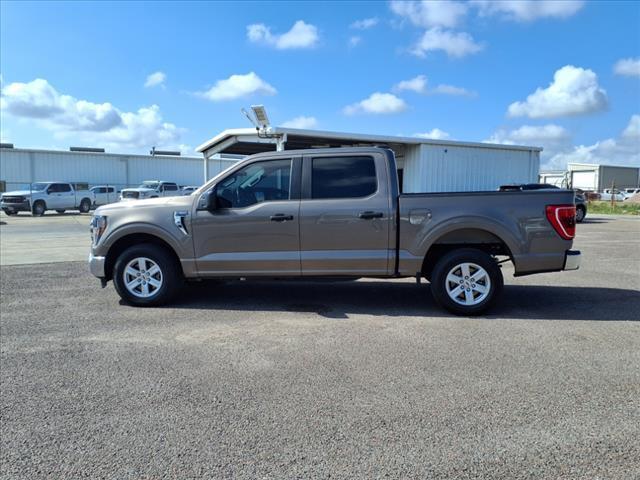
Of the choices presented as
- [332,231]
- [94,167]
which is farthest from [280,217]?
[94,167]

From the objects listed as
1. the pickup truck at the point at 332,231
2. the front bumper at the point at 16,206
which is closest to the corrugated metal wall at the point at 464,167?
the pickup truck at the point at 332,231

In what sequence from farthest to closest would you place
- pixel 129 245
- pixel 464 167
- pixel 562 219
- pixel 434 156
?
pixel 464 167, pixel 434 156, pixel 129 245, pixel 562 219

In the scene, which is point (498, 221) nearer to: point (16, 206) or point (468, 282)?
point (468, 282)

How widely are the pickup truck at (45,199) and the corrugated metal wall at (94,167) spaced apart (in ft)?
16.1

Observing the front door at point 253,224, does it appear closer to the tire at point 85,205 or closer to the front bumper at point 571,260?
the front bumper at point 571,260

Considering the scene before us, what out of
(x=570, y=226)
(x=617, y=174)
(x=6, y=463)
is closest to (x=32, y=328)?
(x=6, y=463)

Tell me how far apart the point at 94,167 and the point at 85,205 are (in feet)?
26.1

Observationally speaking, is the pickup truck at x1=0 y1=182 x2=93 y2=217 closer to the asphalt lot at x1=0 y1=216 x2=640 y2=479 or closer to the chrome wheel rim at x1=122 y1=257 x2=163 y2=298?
the asphalt lot at x1=0 y1=216 x2=640 y2=479

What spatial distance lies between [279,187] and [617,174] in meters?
83.7

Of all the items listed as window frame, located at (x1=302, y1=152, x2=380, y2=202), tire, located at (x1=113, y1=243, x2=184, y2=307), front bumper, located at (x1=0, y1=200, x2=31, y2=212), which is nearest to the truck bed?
window frame, located at (x1=302, y1=152, x2=380, y2=202)

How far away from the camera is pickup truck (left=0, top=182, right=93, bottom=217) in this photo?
28.9 m

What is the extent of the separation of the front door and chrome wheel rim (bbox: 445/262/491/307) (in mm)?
1867

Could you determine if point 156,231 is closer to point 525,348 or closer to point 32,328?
point 32,328

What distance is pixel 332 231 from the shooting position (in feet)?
19.9
